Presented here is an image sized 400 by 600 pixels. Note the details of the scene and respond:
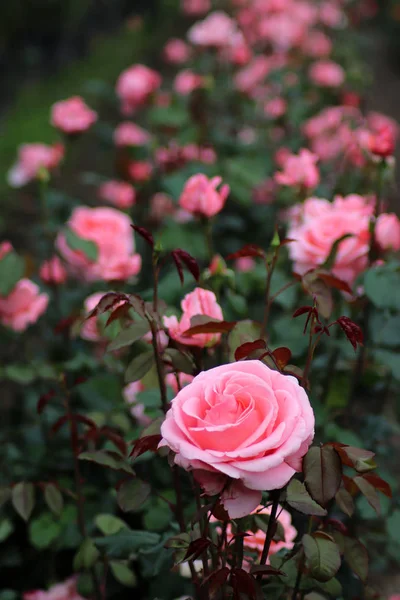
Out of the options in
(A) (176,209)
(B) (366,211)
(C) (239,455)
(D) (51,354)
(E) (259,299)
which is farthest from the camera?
(A) (176,209)

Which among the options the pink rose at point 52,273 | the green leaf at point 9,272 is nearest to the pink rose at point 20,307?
the green leaf at point 9,272

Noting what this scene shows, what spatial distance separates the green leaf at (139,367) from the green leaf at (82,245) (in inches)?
22.8

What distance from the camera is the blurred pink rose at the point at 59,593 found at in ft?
3.64

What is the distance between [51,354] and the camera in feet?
5.04

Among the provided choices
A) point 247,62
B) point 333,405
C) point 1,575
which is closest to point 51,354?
point 1,575

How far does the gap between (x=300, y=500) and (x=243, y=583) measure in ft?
0.32

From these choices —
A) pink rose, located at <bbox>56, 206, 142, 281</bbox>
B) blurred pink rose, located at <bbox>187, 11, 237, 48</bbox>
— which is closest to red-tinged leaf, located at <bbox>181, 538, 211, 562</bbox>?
pink rose, located at <bbox>56, 206, 142, 281</bbox>

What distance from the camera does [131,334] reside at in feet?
2.61

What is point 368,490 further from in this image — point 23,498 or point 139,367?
point 23,498

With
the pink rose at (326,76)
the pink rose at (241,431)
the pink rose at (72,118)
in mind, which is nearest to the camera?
the pink rose at (241,431)

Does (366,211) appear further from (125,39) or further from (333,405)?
(125,39)

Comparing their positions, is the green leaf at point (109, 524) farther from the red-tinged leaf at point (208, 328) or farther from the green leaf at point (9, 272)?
the green leaf at point (9, 272)

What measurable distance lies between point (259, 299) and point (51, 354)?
0.56 metres

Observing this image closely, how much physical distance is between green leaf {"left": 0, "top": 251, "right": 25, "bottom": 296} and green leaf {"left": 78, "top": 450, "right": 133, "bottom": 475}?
1.70 feet
